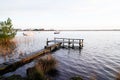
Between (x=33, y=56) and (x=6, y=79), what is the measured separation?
960 centimetres

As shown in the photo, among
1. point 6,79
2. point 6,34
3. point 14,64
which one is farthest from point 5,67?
point 6,34

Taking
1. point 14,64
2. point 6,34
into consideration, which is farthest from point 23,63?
point 6,34

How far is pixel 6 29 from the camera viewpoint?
38.0 meters

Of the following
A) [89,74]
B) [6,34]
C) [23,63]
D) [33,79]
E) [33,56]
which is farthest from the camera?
[6,34]

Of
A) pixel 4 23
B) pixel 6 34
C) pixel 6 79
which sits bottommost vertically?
pixel 6 79

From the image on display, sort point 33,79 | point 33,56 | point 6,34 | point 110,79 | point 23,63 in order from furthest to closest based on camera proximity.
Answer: point 6,34, point 33,56, point 23,63, point 110,79, point 33,79

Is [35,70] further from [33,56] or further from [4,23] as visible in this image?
[4,23]

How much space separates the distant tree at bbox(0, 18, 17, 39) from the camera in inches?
1485

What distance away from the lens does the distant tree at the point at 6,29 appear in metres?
37.7

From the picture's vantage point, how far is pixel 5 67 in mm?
15203

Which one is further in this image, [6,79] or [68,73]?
[68,73]

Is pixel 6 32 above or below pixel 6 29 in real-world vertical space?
below

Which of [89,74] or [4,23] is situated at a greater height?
[4,23]

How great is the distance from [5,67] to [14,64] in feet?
5.37
